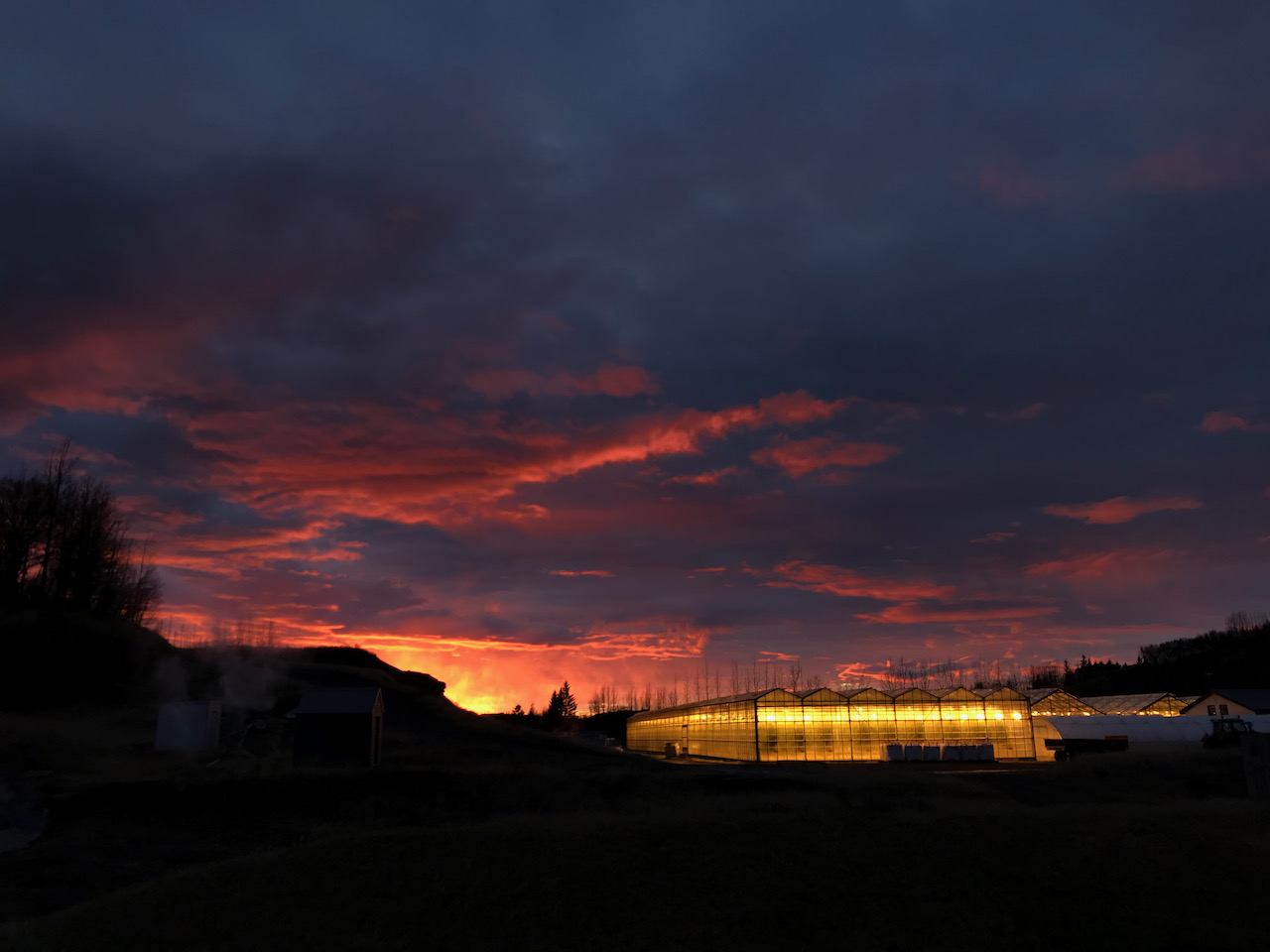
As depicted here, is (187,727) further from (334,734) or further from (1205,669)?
(1205,669)

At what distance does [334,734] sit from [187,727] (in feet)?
40.5

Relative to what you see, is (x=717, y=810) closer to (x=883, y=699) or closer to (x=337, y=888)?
(x=337, y=888)

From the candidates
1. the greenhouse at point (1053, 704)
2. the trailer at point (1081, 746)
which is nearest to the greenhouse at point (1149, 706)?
the greenhouse at point (1053, 704)

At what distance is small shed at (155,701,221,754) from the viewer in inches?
2131

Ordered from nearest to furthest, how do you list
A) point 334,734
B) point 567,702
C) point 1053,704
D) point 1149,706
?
1. point 334,734
2. point 1053,704
3. point 1149,706
4. point 567,702

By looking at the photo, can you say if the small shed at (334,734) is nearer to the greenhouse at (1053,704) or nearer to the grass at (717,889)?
the grass at (717,889)

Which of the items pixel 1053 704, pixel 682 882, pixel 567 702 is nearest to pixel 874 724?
pixel 1053 704

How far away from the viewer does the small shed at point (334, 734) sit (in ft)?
163

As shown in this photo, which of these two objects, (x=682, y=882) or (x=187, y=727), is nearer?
(x=682, y=882)

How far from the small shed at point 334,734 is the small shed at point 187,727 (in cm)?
862

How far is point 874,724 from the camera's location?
65.7 m

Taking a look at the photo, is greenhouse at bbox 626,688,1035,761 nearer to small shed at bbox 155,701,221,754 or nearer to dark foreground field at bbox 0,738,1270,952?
dark foreground field at bbox 0,738,1270,952

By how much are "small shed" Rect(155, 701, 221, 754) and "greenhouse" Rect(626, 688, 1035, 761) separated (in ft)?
131

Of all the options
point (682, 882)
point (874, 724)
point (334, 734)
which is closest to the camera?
point (682, 882)
